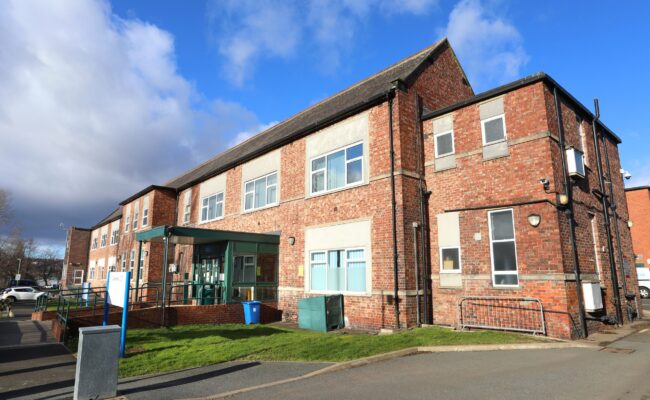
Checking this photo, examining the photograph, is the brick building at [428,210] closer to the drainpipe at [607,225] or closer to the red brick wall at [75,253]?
the drainpipe at [607,225]

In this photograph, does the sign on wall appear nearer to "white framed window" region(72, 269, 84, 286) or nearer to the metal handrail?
the metal handrail

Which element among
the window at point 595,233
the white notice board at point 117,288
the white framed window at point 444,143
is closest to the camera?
the white notice board at point 117,288

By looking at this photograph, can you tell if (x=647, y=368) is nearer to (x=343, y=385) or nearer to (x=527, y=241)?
(x=527, y=241)

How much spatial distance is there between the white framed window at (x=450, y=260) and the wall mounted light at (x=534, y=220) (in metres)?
2.22

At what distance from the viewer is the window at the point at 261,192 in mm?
17812

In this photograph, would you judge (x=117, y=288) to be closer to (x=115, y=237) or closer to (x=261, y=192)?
(x=261, y=192)

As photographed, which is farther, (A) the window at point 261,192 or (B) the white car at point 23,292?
(B) the white car at point 23,292

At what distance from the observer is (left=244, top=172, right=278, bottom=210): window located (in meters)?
17.8

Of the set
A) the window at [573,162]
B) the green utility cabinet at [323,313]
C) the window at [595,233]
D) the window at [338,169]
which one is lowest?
the green utility cabinet at [323,313]

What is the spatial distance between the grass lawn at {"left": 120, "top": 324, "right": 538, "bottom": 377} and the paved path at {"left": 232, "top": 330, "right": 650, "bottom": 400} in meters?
0.95

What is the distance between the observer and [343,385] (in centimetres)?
642

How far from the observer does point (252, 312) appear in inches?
585

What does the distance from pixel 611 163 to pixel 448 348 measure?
1106 cm

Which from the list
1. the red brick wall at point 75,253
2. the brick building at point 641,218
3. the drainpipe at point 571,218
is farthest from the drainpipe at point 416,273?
the red brick wall at point 75,253
